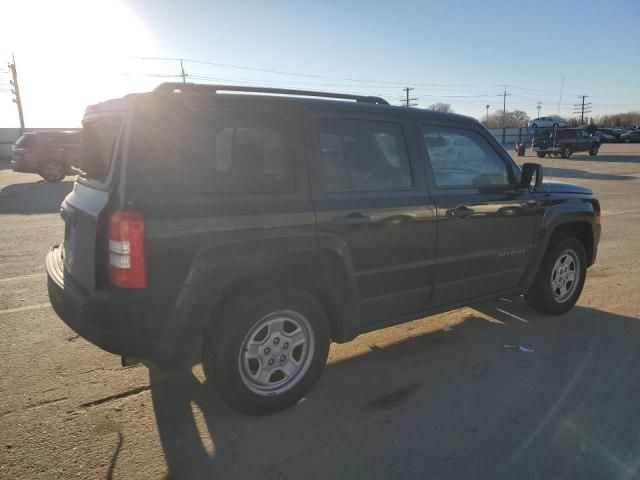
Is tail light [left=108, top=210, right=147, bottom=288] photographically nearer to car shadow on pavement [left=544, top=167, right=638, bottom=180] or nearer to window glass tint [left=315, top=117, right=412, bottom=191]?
window glass tint [left=315, top=117, right=412, bottom=191]

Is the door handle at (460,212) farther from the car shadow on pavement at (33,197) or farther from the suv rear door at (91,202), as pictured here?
the car shadow on pavement at (33,197)

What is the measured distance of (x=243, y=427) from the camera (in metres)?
3.02

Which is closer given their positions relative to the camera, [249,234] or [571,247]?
[249,234]

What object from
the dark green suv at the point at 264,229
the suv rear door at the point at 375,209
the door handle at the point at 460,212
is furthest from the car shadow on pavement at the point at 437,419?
the door handle at the point at 460,212

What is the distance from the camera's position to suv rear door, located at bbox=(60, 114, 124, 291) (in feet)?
9.00

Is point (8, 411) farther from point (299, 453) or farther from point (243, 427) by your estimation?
point (299, 453)

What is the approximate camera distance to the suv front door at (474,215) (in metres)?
3.85

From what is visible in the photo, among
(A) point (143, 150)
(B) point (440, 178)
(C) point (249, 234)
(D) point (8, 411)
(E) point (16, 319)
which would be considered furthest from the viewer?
(E) point (16, 319)

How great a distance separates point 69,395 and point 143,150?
1.87 m

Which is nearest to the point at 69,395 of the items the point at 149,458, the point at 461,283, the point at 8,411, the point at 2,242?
the point at 8,411

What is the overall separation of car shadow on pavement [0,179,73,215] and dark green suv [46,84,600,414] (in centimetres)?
987

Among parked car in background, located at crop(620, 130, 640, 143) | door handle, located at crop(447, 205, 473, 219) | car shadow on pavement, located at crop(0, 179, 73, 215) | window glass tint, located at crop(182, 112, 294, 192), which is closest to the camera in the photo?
window glass tint, located at crop(182, 112, 294, 192)

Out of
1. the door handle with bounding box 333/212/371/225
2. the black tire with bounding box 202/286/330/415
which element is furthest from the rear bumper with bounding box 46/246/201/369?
the door handle with bounding box 333/212/371/225

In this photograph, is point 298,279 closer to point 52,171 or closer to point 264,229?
point 264,229
